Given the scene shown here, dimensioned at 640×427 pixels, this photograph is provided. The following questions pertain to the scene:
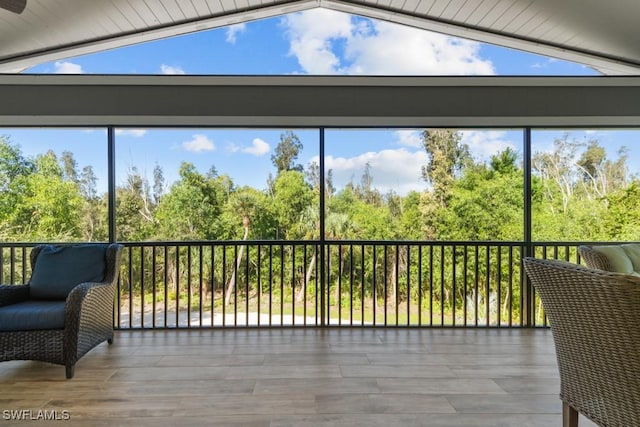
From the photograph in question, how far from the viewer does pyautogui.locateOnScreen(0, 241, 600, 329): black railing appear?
139 inches

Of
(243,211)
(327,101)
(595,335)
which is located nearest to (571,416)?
(595,335)

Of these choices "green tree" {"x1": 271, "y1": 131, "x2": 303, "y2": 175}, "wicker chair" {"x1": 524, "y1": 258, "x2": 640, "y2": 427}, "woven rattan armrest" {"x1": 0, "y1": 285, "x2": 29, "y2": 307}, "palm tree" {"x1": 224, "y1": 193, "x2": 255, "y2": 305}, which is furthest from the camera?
"palm tree" {"x1": 224, "y1": 193, "x2": 255, "y2": 305}

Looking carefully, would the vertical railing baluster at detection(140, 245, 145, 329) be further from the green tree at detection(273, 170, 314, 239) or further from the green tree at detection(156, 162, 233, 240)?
the green tree at detection(273, 170, 314, 239)

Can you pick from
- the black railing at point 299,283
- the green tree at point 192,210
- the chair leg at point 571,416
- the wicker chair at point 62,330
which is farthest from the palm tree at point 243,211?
the chair leg at point 571,416

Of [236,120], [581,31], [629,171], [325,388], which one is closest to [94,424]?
[325,388]

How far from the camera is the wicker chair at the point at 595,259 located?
2420 mm

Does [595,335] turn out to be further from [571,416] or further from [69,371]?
[69,371]

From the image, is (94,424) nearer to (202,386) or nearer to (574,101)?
(202,386)

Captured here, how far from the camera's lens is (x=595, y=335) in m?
1.25

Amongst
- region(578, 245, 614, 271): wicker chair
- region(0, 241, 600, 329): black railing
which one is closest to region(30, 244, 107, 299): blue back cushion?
region(0, 241, 600, 329): black railing

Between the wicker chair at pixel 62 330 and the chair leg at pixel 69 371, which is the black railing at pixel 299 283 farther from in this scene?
the chair leg at pixel 69 371

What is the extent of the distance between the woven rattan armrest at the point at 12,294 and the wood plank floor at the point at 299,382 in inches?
18.9

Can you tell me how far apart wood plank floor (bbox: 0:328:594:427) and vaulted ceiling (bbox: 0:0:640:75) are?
2724mm

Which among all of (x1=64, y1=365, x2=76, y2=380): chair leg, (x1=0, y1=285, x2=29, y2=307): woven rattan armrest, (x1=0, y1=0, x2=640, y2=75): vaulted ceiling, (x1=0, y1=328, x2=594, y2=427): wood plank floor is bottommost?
(x1=0, y1=328, x2=594, y2=427): wood plank floor
